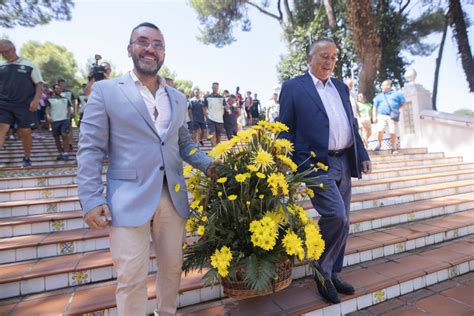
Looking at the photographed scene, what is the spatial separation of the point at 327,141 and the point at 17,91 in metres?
4.27

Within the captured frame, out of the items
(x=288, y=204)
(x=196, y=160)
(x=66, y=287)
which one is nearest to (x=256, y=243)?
(x=288, y=204)

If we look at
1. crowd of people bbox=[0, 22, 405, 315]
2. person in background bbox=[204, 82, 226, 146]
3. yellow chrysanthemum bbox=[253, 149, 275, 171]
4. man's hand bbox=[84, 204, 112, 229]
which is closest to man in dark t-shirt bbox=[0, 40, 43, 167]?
crowd of people bbox=[0, 22, 405, 315]

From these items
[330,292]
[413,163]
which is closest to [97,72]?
[330,292]

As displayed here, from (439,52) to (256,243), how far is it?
19.6 metres

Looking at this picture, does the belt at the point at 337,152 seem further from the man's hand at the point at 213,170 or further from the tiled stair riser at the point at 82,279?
the tiled stair riser at the point at 82,279

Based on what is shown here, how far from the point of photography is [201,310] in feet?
7.20

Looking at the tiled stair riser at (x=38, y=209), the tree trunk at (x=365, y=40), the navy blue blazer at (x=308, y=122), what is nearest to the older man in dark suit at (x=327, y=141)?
the navy blue blazer at (x=308, y=122)

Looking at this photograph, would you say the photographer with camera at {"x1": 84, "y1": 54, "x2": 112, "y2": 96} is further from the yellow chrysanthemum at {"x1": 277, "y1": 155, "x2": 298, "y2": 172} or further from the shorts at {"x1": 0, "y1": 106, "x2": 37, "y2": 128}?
the yellow chrysanthemum at {"x1": 277, "y1": 155, "x2": 298, "y2": 172}

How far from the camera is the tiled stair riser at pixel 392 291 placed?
87.6 inches

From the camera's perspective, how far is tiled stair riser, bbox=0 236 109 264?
2.62 m

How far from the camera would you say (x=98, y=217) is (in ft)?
A: 4.76

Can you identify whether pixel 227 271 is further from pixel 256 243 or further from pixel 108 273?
pixel 108 273

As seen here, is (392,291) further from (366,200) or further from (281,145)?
(366,200)

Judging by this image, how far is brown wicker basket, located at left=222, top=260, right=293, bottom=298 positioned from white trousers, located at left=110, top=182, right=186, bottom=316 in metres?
0.32
